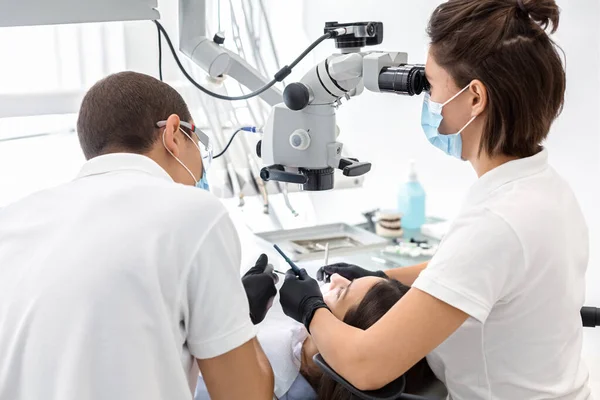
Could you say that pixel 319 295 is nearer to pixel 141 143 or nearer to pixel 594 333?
pixel 141 143

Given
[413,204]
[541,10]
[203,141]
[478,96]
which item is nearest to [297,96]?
[203,141]

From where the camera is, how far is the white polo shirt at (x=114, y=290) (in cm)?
83

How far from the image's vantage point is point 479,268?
991mm

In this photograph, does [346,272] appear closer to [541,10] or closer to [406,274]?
[406,274]

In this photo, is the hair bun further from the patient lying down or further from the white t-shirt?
the patient lying down

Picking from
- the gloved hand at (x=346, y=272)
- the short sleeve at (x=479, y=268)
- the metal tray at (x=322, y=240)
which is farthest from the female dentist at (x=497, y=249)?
the metal tray at (x=322, y=240)

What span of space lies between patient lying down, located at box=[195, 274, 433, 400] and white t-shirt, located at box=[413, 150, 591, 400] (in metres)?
0.15

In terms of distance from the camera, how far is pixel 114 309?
2.73ft

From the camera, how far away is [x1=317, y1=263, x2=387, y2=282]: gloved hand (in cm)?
152

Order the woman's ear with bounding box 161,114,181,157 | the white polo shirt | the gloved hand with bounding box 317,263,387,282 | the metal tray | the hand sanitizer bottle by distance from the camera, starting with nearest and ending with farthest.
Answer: the white polo shirt
the woman's ear with bounding box 161,114,181,157
the gloved hand with bounding box 317,263,387,282
the metal tray
the hand sanitizer bottle

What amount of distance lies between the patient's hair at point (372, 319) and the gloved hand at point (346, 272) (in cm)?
18

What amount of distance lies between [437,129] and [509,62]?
0.20 m

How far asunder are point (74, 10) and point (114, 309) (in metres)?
0.70

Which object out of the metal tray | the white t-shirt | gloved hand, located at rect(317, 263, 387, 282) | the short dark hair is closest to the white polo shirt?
the short dark hair
